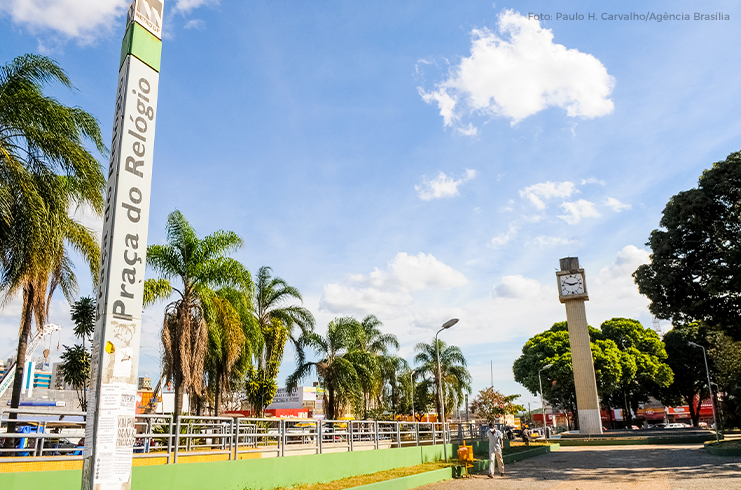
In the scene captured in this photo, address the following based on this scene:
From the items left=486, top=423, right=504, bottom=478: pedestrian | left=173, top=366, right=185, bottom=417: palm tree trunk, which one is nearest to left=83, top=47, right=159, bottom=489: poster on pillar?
left=173, top=366, right=185, bottom=417: palm tree trunk

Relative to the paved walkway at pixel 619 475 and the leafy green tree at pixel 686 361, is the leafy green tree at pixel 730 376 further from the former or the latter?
the leafy green tree at pixel 686 361

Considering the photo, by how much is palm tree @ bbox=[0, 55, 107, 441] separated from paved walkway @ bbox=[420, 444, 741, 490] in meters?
11.8

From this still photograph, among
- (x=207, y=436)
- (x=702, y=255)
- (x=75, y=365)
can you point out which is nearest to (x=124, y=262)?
(x=207, y=436)

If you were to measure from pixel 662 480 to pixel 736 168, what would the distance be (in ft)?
45.2

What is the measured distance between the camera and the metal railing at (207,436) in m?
9.26

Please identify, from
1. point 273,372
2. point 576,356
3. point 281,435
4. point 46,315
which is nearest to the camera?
point 281,435

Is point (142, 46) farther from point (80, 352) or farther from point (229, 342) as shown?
point (80, 352)

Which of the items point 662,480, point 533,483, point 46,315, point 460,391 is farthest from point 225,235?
point 460,391

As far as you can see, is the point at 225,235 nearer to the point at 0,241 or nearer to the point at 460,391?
the point at 0,241

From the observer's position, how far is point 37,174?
447 inches

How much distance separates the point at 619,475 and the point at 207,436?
1440 cm

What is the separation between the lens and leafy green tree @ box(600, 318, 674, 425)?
50000mm

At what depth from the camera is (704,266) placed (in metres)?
23.0

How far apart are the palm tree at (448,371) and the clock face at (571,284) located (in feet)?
35.0
